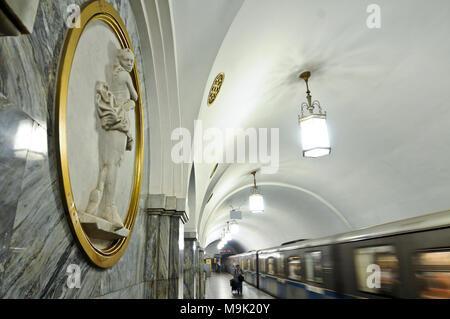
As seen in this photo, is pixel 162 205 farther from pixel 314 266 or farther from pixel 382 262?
pixel 314 266

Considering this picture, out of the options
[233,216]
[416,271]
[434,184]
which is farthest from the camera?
[233,216]

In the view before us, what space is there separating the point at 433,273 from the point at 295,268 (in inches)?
208

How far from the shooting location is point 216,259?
141 feet

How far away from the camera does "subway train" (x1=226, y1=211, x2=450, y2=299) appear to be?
317 centimetres

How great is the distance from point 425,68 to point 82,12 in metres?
6.41

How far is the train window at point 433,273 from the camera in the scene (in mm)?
3012

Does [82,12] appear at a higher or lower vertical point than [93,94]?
higher

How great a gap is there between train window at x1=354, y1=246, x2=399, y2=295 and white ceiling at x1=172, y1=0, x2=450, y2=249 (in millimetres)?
3304

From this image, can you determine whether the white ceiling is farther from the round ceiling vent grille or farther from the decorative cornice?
the decorative cornice

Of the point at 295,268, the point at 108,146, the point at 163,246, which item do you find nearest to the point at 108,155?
the point at 108,146

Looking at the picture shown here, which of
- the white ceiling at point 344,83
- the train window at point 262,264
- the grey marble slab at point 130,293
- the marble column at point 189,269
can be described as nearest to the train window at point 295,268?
the marble column at point 189,269
